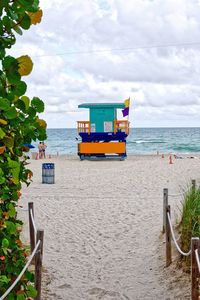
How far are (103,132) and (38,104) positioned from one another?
94.3ft

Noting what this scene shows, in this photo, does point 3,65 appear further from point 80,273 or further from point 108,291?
point 80,273

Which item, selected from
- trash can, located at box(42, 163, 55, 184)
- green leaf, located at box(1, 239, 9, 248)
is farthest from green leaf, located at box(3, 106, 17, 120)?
trash can, located at box(42, 163, 55, 184)

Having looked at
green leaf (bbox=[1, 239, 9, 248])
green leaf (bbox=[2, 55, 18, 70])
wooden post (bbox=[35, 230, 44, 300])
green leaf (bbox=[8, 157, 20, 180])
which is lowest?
wooden post (bbox=[35, 230, 44, 300])

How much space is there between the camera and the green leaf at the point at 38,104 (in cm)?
282

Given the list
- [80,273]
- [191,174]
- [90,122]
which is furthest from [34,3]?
[90,122]

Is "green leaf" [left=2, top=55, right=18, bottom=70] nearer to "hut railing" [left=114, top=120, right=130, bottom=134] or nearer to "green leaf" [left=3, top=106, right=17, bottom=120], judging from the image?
"green leaf" [left=3, top=106, right=17, bottom=120]

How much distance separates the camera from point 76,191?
54.1 feet

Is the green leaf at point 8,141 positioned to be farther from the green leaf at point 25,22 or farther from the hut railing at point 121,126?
the hut railing at point 121,126

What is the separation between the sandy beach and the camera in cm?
663

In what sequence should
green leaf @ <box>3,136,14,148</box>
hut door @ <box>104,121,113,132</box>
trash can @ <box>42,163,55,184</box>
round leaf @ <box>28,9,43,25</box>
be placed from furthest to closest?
hut door @ <box>104,121,113,132</box>, trash can @ <box>42,163,55,184</box>, green leaf @ <box>3,136,14,148</box>, round leaf @ <box>28,9,43,25</box>

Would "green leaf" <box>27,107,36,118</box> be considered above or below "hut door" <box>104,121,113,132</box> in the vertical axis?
below

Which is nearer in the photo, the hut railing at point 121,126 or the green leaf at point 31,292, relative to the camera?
the green leaf at point 31,292

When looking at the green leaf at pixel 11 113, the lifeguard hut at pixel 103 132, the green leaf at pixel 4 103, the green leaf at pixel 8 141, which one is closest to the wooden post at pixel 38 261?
the green leaf at pixel 8 141

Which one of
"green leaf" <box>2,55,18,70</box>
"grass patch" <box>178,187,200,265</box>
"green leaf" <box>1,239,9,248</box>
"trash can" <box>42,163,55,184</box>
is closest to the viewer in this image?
"green leaf" <box>2,55,18,70</box>
